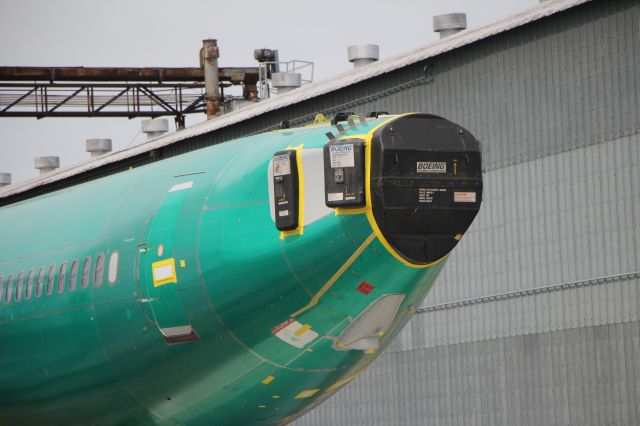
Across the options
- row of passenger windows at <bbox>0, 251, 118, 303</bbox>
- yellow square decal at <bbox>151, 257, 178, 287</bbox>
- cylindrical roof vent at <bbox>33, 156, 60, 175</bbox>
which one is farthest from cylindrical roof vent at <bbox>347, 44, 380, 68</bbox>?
cylindrical roof vent at <bbox>33, 156, 60, 175</bbox>

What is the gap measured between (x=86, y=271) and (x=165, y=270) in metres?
2.04

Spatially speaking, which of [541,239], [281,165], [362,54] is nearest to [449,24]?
[362,54]

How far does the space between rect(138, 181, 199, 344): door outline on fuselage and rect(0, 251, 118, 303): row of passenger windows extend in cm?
74

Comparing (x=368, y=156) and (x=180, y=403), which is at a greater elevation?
(x=368, y=156)

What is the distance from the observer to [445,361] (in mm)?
26109

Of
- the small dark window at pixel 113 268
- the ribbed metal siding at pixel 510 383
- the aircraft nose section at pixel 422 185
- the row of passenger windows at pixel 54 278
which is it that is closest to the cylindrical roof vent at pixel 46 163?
the ribbed metal siding at pixel 510 383

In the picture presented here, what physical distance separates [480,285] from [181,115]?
34.7 meters

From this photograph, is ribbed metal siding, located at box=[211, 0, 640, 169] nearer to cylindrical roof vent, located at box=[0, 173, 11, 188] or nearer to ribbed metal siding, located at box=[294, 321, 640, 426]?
ribbed metal siding, located at box=[294, 321, 640, 426]

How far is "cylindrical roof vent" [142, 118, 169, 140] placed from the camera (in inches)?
1729

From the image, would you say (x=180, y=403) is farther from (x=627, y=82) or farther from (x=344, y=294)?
(x=627, y=82)

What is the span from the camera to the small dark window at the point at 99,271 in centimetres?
1697

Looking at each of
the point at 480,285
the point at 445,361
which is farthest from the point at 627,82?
the point at 445,361

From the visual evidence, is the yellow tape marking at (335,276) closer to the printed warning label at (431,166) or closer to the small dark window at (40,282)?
the printed warning label at (431,166)

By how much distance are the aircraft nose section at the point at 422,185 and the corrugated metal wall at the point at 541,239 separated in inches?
334
